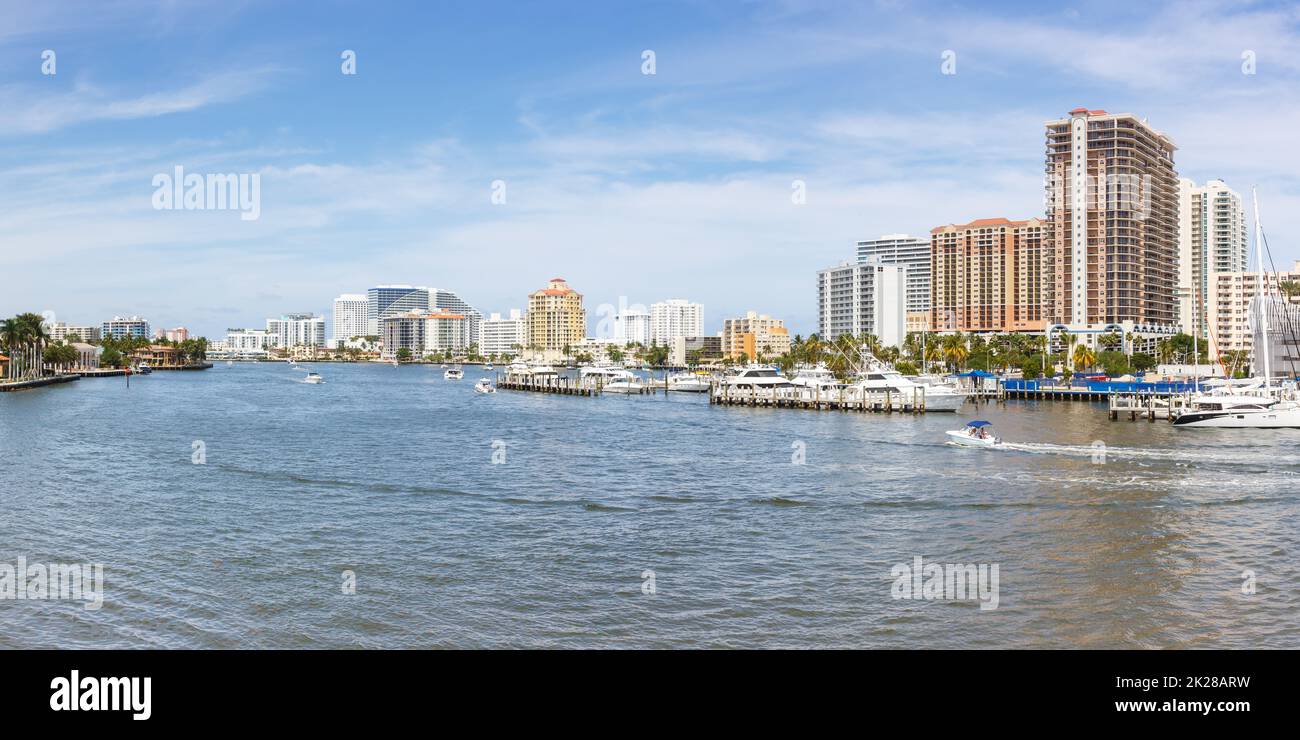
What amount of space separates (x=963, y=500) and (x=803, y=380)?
211 ft

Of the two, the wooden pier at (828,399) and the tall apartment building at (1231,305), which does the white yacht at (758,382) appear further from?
the tall apartment building at (1231,305)

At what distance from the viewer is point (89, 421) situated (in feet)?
221

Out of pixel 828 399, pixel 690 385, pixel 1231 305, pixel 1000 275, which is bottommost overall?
pixel 828 399

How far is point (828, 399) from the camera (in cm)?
8669

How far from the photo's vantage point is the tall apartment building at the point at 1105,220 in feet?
528

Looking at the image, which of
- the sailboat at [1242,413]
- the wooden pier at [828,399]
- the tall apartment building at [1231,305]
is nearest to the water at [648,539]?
the sailboat at [1242,413]

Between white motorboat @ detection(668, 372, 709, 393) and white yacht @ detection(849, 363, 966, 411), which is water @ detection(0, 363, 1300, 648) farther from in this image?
white motorboat @ detection(668, 372, 709, 393)

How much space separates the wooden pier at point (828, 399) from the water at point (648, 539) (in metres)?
24.4

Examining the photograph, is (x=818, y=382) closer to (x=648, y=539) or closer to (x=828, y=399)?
(x=828, y=399)

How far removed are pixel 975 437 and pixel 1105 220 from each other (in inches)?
5176

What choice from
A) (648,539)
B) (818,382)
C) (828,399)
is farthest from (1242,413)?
(648,539)

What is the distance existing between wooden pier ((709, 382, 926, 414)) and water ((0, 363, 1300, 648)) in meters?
24.4
